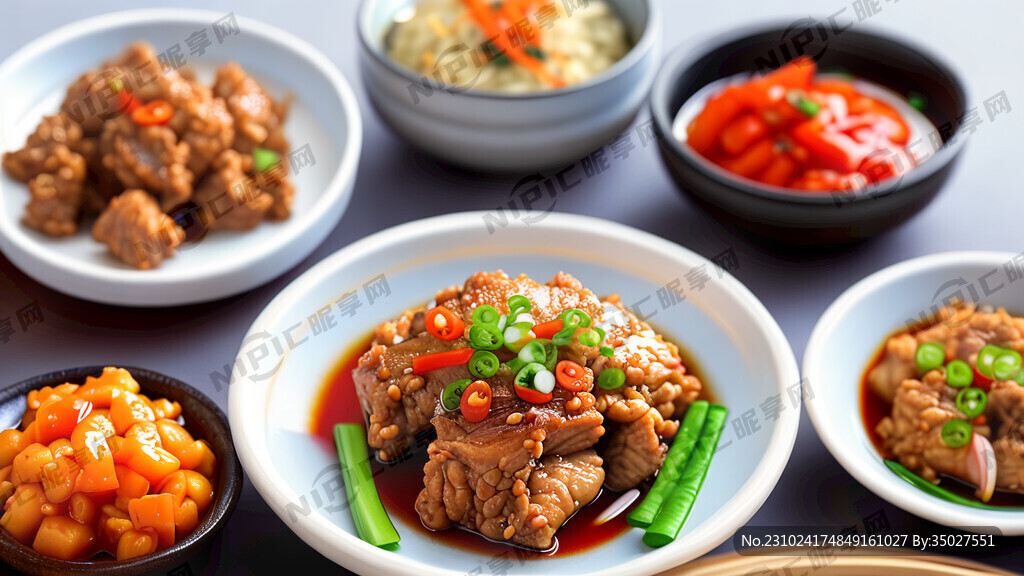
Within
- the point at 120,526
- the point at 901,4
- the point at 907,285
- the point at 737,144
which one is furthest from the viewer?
the point at 901,4

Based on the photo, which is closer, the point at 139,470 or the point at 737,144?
the point at 139,470

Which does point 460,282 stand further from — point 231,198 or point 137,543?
point 137,543

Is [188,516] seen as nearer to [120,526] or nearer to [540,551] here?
[120,526]

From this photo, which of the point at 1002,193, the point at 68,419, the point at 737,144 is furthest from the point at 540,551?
the point at 1002,193

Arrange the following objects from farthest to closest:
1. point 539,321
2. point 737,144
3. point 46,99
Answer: point 46,99
point 737,144
point 539,321

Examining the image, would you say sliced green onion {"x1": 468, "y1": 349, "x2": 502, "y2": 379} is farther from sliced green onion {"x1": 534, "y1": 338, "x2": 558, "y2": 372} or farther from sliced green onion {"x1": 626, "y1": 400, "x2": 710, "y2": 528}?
sliced green onion {"x1": 626, "y1": 400, "x2": 710, "y2": 528}

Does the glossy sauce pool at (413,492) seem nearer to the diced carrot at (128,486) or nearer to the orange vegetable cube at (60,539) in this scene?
the diced carrot at (128,486)

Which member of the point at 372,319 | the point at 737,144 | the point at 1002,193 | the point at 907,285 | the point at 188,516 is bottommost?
the point at 1002,193
